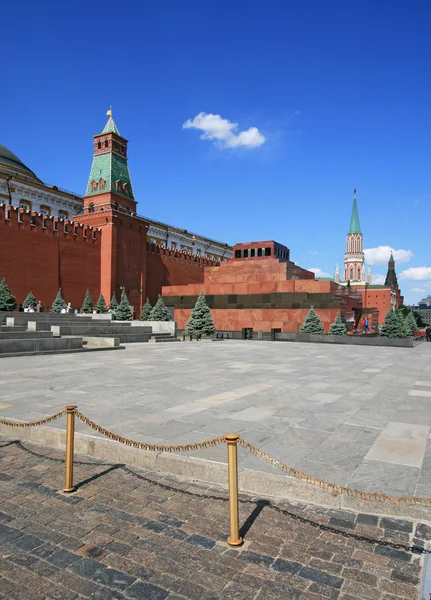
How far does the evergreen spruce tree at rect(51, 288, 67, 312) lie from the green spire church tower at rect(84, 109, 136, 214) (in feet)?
38.5

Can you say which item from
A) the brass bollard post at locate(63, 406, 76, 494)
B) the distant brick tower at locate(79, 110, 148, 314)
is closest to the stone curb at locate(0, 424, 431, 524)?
the brass bollard post at locate(63, 406, 76, 494)

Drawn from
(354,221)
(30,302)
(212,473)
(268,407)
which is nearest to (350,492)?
(212,473)

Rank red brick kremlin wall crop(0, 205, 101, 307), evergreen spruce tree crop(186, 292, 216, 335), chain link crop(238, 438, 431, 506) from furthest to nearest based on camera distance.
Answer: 1. red brick kremlin wall crop(0, 205, 101, 307)
2. evergreen spruce tree crop(186, 292, 216, 335)
3. chain link crop(238, 438, 431, 506)

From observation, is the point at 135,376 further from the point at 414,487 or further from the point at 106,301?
the point at 106,301

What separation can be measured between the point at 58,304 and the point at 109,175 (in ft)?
50.4

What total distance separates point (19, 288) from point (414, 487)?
1201 inches

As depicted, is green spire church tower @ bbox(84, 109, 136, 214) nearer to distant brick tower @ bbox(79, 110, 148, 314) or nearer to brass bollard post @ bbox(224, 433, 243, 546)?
distant brick tower @ bbox(79, 110, 148, 314)

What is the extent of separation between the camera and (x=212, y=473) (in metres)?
3.70

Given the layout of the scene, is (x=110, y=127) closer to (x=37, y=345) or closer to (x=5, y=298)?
(x=5, y=298)

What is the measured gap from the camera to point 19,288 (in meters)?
29.9

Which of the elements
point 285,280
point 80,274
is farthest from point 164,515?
point 80,274

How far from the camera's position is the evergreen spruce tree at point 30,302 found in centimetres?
2878

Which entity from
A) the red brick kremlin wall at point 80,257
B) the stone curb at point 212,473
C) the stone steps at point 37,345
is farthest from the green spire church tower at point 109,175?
the stone curb at point 212,473

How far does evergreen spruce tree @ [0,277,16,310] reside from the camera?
87.7 ft
